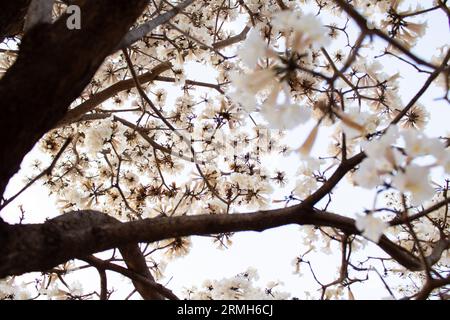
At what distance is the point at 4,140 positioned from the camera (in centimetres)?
108

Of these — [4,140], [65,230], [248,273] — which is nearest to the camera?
[4,140]

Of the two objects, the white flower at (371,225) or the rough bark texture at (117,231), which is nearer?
the white flower at (371,225)

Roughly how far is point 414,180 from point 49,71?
89 centimetres

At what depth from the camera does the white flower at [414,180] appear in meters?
0.91

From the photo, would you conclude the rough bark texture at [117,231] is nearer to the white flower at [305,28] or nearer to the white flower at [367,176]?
the white flower at [367,176]

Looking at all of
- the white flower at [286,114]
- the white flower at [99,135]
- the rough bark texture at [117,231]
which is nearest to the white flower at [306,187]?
the rough bark texture at [117,231]

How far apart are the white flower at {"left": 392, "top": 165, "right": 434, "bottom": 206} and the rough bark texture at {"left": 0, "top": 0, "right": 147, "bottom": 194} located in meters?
0.79

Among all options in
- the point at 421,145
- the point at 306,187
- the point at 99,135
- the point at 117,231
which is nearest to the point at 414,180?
the point at 421,145

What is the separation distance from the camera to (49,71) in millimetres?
1060

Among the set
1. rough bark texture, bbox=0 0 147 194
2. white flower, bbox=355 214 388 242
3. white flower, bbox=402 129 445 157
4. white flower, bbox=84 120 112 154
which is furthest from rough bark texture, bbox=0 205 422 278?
white flower, bbox=84 120 112 154

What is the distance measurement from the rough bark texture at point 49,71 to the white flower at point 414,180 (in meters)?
0.79
